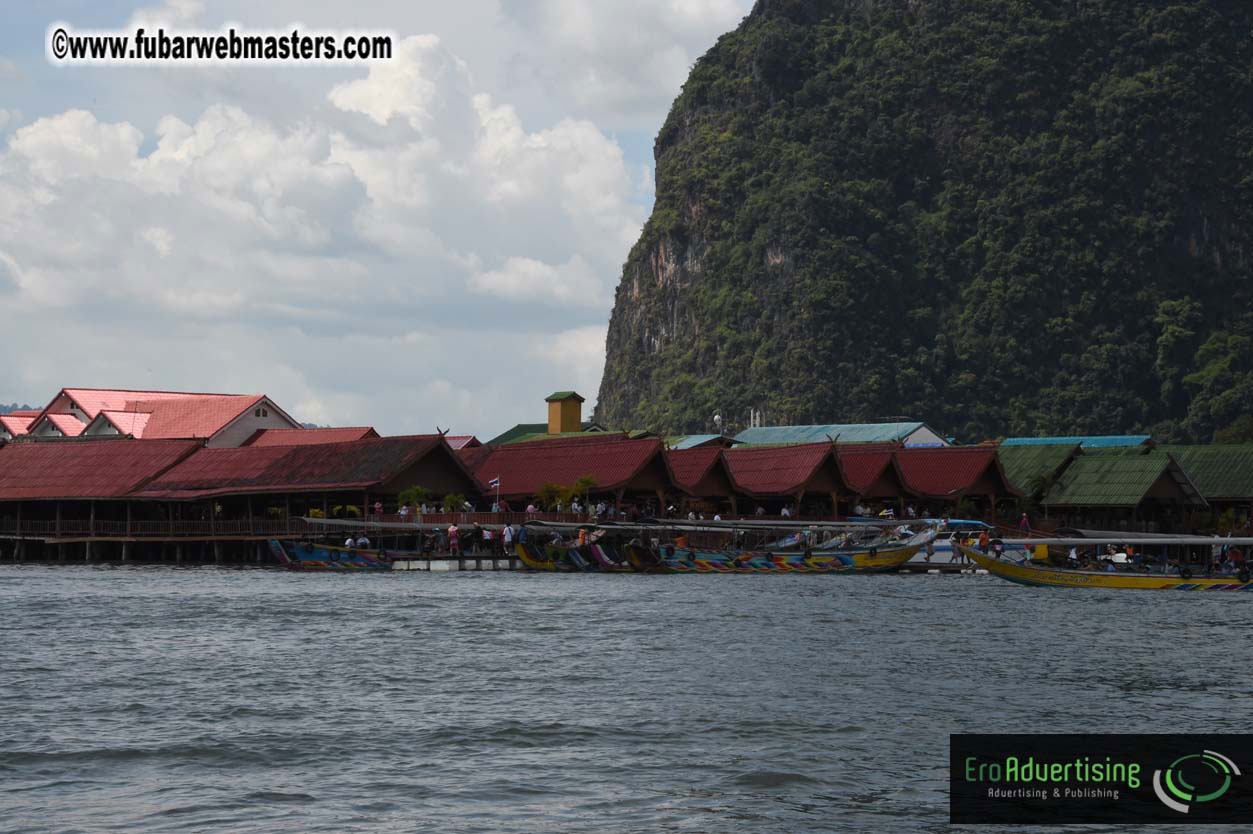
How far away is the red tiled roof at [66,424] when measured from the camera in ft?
319

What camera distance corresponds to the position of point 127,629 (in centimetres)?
3784

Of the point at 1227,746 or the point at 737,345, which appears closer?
the point at 1227,746

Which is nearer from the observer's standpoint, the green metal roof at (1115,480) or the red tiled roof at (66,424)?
the green metal roof at (1115,480)

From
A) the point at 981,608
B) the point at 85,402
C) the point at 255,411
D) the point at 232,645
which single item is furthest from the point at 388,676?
the point at 85,402

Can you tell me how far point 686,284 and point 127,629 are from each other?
159761 millimetres

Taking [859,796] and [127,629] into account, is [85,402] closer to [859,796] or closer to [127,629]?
[127,629]

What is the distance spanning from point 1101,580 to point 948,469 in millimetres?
28549

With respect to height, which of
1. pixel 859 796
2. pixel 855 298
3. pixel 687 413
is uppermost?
pixel 855 298

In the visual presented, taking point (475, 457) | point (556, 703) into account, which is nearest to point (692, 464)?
point (475, 457)

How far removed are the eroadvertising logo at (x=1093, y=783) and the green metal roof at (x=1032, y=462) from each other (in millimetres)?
63605

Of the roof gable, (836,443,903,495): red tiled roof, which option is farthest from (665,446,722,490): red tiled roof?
the roof gable

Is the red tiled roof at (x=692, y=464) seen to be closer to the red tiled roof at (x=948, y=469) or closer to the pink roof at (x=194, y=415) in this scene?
the red tiled roof at (x=948, y=469)

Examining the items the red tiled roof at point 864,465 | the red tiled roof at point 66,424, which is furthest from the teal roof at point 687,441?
the red tiled roof at point 66,424

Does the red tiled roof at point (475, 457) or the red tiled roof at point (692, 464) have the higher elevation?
the red tiled roof at point (475, 457)
